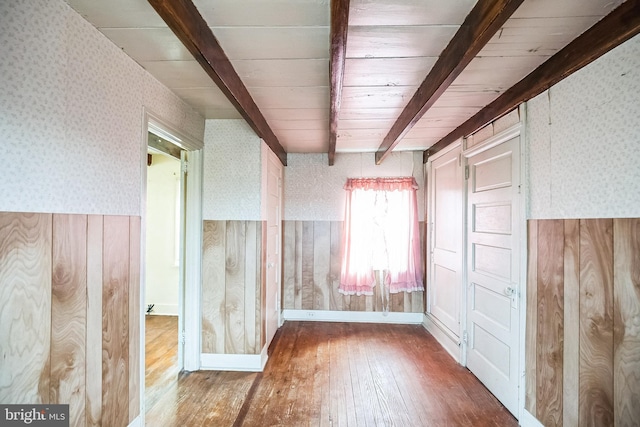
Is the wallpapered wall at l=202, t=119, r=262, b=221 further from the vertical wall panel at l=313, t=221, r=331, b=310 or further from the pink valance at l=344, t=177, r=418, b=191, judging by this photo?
the pink valance at l=344, t=177, r=418, b=191

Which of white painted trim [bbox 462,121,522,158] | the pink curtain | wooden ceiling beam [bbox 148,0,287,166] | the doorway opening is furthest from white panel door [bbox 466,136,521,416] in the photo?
the doorway opening

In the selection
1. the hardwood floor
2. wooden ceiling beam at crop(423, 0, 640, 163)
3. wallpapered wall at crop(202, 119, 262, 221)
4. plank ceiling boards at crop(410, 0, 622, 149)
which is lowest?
the hardwood floor

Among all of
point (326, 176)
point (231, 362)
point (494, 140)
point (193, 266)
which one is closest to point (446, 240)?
point (494, 140)

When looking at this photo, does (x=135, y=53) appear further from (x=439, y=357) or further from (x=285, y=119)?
(x=439, y=357)

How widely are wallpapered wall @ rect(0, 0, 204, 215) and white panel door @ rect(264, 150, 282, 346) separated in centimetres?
149

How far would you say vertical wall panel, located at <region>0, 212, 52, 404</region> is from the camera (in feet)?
3.52

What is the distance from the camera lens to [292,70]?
177 centimetres

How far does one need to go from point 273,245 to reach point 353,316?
4.80ft

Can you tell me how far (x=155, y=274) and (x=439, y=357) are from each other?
372 centimetres

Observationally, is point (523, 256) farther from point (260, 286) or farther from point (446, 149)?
point (260, 286)

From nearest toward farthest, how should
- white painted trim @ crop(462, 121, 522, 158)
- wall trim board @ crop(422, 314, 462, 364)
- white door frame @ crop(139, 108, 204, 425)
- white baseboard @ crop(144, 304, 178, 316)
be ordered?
white painted trim @ crop(462, 121, 522, 158) → white door frame @ crop(139, 108, 204, 425) → wall trim board @ crop(422, 314, 462, 364) → white baseboard @ crop(144, 304, 178, 316)

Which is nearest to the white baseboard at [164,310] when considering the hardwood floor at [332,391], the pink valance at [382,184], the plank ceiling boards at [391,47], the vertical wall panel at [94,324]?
the hardwood floor at [332,391]

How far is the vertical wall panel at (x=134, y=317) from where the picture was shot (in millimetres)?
1769

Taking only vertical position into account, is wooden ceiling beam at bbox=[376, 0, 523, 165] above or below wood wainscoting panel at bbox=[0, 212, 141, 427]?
above
